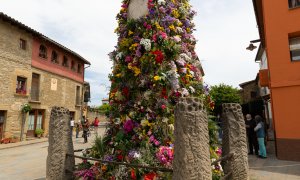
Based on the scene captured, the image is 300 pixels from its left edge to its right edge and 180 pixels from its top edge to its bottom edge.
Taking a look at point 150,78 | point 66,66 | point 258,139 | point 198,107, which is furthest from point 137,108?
point 66,66

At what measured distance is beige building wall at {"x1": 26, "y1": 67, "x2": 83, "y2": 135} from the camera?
2086cm

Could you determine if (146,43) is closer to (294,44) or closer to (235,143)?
(235,143)

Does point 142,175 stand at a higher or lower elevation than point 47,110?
lower

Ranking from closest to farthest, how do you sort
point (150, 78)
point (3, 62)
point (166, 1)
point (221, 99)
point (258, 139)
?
point (150, 78) < point (166, 1) < point (258, 139) < point (3, 62) < point (221, 99)

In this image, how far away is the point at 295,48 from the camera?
10438 millimetres

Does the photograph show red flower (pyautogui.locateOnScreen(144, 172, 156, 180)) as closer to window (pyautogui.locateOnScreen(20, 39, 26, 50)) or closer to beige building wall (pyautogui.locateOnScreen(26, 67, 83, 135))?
beige building wall (pyautogui.locateOnScreen(26, 67, 83, 135))

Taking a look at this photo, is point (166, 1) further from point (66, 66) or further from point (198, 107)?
point (66, 66)

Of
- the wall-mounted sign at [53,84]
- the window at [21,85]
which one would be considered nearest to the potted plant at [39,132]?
the window at [21,85]

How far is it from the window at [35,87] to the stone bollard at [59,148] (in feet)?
56.2

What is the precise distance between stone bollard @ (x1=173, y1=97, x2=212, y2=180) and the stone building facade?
1695 cm

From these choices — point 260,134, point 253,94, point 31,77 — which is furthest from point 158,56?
point 253,94

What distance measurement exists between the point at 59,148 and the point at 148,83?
6.73 ft

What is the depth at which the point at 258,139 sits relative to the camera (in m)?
9.70

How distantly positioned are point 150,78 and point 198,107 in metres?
1.80
